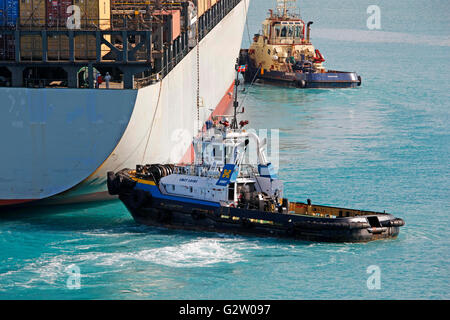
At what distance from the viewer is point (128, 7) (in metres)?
44.4

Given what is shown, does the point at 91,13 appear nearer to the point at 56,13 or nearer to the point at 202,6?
the point at 56,13

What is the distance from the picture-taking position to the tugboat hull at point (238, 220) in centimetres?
2778

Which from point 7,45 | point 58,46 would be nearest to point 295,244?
point 58,46

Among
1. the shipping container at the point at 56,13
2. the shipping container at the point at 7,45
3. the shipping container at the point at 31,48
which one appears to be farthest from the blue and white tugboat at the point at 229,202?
the shipping container at the point at 7,45

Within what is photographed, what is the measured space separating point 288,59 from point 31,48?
4616 centimetres

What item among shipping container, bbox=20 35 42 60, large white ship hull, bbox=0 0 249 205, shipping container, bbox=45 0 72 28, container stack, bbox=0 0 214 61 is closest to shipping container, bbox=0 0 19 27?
container stack, bbox=0 0 214 61

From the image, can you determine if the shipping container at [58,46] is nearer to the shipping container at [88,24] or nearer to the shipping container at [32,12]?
the shipping container at [88,24]

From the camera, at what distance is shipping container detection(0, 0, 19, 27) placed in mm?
32000

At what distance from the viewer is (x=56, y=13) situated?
31.9m

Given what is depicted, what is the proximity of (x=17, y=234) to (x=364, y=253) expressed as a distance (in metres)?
11.2

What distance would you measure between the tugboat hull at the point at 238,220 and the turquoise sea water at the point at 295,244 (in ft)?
0.99
